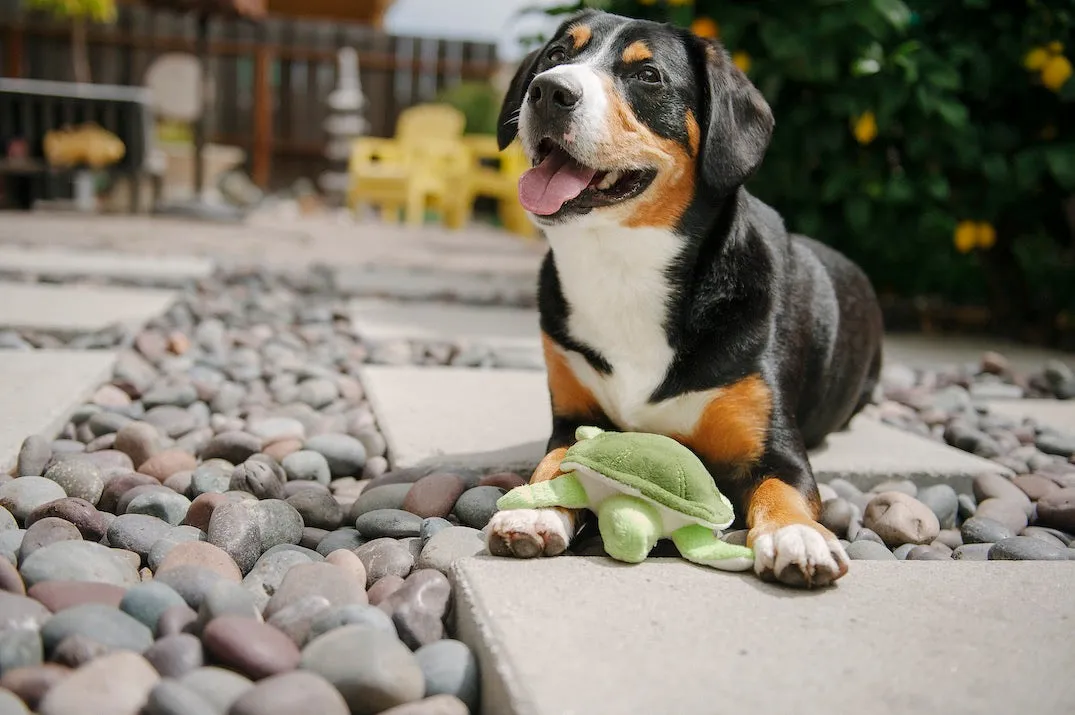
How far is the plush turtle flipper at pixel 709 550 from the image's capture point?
1993 mm

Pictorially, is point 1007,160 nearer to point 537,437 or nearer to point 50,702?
point 537,437

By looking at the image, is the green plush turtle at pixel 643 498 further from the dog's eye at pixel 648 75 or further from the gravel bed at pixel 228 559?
the dog's eye at pixel 648 75

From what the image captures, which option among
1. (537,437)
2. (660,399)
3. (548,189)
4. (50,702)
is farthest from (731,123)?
(50,702)

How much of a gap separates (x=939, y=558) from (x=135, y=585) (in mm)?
1750

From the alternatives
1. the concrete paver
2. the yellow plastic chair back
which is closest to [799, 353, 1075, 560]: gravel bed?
the concrete paver

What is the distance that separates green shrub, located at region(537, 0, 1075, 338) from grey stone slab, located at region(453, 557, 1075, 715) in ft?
11.8

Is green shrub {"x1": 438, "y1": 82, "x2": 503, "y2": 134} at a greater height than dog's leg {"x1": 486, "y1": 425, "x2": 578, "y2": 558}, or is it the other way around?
dog's leg {"x1": 486, "y1": 425, "x2": 578, "y2": 558}

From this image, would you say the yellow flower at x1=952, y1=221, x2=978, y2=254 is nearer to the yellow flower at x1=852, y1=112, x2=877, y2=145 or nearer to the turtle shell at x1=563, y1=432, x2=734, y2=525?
the yellow flower at x1=852, y1=112, x2=877, y2=145

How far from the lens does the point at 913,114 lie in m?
5.31

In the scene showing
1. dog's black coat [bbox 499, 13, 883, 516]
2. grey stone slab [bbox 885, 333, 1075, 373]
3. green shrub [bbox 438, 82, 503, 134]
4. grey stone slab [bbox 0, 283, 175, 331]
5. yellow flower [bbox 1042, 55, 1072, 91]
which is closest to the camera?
dog's black coat [bbox 499, 13, 883, 516]

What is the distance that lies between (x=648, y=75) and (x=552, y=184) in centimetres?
38

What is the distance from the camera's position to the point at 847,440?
3.36 metres

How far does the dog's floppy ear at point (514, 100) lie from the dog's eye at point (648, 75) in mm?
474

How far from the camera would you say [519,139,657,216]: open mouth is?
8.46 ft
